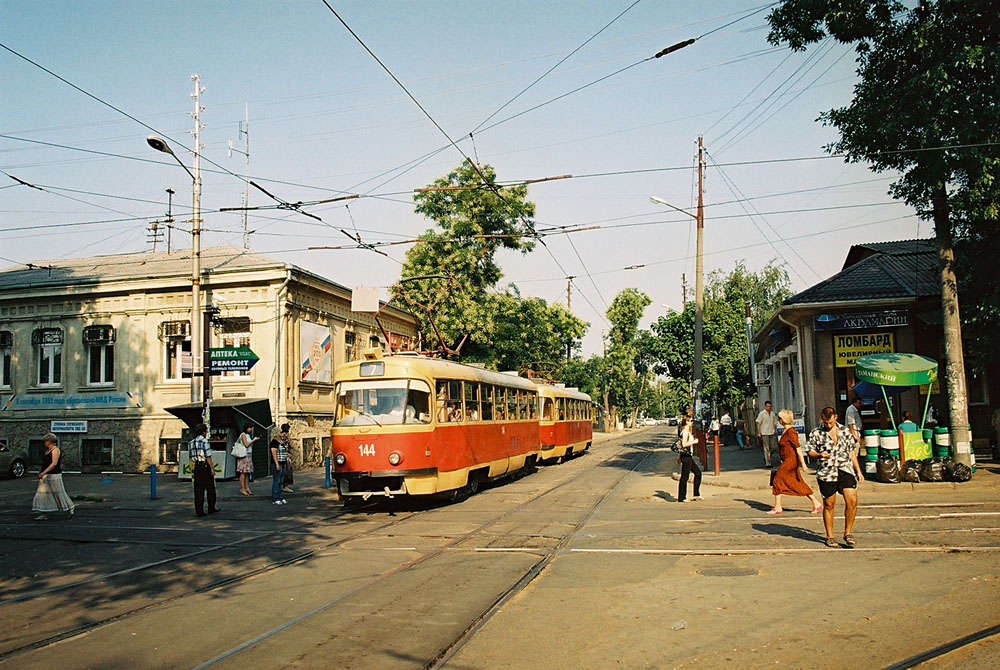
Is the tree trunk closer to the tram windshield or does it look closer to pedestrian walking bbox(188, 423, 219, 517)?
the tram windshield

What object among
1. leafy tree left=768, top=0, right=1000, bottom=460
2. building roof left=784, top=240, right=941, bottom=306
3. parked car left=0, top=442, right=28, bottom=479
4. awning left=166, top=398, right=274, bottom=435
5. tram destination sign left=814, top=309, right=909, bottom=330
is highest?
leafy tree left=768, top=0, right=1000, bottom=460

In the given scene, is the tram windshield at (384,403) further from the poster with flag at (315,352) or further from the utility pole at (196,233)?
the poster with flag at (315,352)

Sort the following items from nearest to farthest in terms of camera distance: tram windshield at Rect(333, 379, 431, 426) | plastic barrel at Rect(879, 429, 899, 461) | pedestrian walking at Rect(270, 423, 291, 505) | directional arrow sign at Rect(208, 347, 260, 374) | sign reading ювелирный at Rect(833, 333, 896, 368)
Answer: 1. tram windshield at Rect(333, 379, 431, 426)
2. plastic barrel at Rect(879, 429, 899, 461)
3. pedestrian walking at Rect(270, 423, 291, 505)
4. sign reading ювелирный at Rect(833, 333, 896, 368)
5. directional arrow sign at Rect(208, 347, 260, 374)

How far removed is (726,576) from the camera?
898 centimetres

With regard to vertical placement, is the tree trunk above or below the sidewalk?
above

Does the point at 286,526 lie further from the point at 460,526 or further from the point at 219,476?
the point at 219,476

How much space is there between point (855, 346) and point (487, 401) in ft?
32.9

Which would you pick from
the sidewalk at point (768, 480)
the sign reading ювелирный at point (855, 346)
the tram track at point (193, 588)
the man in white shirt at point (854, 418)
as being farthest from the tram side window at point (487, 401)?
the sign reading ювелирный at point (855, 346)

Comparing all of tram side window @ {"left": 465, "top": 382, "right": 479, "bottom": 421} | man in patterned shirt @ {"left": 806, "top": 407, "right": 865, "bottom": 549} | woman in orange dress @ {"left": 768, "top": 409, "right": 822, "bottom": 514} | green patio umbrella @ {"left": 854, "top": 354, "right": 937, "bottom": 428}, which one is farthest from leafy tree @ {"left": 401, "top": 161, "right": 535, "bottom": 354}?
man in patterned shirt @ {"left": 806, "top": 407, "right": 865, "bottom": 549}

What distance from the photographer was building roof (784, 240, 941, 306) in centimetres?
2145

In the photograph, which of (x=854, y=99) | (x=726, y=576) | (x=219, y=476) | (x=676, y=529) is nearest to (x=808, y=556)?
(x=726, y=576)

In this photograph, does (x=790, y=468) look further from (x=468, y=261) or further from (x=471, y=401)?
(x=468, y=261)

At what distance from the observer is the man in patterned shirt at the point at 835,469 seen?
1045 centimetres

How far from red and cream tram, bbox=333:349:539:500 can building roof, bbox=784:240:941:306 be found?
10.2 metres
